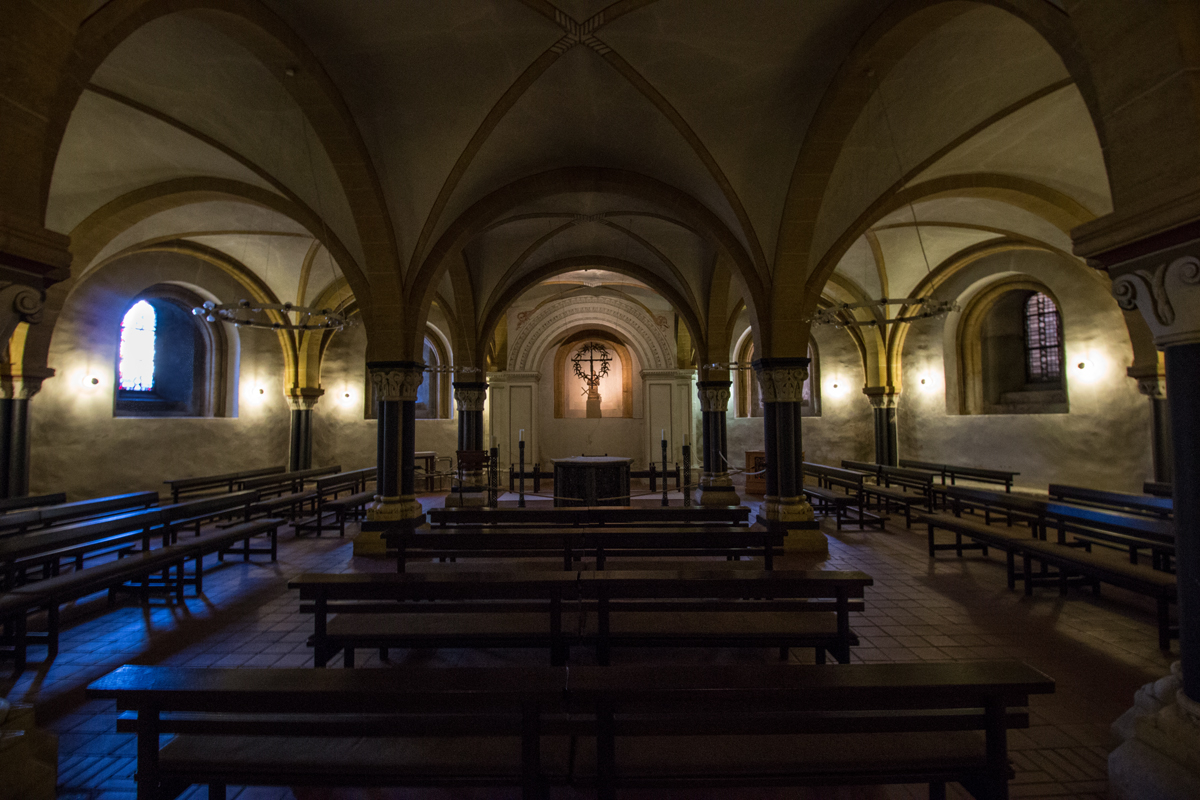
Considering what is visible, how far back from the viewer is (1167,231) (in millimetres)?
2402

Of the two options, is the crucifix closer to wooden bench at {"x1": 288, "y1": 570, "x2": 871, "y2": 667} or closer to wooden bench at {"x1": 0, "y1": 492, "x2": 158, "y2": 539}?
wooden bench at {"x1": 0, "y1": 492, "x2": 158, "y2": 539}

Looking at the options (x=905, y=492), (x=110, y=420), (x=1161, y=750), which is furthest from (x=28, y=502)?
(x=905, y=492)

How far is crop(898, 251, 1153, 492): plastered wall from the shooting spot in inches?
391

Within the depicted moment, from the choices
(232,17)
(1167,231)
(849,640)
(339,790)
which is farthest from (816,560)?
(232,17)

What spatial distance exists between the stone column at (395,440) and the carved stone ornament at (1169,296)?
24.9ft

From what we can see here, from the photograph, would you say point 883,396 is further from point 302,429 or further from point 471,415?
point 302,429

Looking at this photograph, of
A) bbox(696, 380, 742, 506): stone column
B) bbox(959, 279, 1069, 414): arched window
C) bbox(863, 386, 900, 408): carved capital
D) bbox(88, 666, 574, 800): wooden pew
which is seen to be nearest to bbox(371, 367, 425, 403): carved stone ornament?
bbox(88, 666, 574, 800): wooden pew

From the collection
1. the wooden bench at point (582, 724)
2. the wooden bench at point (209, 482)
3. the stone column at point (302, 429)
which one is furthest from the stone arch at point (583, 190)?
the stone column at point (302, 429)

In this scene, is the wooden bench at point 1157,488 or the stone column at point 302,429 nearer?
the wooden bench at point 1157,488

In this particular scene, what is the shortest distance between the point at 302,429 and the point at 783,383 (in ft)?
41.5

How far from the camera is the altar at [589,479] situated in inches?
424

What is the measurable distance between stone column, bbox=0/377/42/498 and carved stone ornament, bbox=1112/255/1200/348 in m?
14.0

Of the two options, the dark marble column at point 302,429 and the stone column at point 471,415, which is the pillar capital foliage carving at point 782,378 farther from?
the dark marble column at point 302,429

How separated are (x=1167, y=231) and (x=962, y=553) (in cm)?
616
